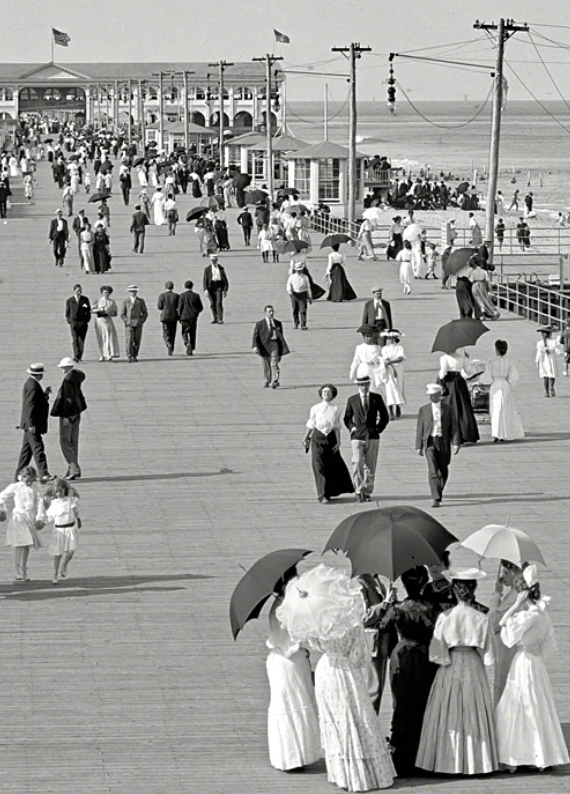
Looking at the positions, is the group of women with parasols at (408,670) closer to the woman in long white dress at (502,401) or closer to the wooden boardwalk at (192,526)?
the wooden boardwalk at (192,526)

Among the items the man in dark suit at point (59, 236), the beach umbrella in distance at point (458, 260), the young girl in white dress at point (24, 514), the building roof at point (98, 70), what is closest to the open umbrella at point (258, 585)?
the young girl in white dress at point (24, 514)

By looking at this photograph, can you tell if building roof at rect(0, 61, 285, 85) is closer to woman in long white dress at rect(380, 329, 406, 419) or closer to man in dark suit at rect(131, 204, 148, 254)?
man in dark suit at rect(131, 204, 148, 254)

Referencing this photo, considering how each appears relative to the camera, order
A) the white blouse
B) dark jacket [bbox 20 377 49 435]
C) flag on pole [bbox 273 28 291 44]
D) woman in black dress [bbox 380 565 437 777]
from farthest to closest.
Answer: flag on pole [bbox 273 28 291 44] < dark jacket [bbox 20 377 49 435] < the white blouse < woman in black dress [bbox 380 565 437 777]

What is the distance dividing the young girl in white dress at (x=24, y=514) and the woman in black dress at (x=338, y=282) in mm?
19531

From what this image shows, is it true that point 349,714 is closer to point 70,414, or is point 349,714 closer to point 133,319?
point 70,414

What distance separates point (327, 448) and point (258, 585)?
25.4 ft

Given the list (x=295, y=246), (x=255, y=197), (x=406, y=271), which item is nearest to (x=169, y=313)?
(x=295, y=246)

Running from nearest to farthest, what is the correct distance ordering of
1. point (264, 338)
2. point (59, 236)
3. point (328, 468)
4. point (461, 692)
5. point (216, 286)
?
point (461, 692)
point (328, 468)
point (264, 338)
point (216, 286)
point (59, 236)

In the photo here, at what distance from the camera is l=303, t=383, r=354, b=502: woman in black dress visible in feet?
56.4

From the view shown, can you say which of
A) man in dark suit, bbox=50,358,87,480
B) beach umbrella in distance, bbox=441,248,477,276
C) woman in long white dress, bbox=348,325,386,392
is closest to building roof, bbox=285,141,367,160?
beach umbrella in distance, bbox=441,248,477,276

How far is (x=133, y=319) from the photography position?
2669 cm

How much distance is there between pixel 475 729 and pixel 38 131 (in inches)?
4671

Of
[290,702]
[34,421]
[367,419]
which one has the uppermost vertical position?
[367,419]

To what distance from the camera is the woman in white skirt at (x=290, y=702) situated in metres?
9.70
